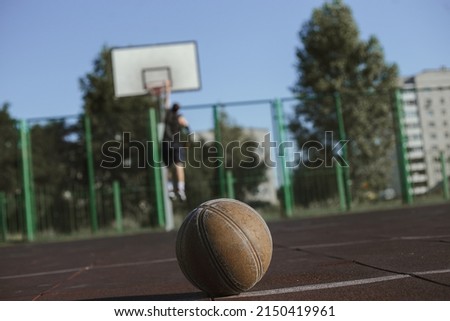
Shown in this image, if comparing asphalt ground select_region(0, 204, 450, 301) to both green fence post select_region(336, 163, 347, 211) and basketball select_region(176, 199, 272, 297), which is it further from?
green fence post select_region(336, 163, 347, 211)

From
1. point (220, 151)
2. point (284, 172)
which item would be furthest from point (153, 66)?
point (284, 172)

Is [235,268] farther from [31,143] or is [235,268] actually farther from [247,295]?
[31,143]

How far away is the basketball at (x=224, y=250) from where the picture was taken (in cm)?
399

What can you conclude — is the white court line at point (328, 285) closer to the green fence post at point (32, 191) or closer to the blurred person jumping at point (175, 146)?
the blurred person jumping at point (175, 146)

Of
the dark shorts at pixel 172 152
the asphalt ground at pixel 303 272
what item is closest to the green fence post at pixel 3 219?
the dark shorts at pixel 172 152

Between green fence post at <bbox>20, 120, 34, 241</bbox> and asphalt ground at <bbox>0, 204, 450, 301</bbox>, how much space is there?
7.88m

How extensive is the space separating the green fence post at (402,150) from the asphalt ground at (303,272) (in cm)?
929

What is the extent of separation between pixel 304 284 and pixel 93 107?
26183mm

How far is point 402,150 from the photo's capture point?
716 inches

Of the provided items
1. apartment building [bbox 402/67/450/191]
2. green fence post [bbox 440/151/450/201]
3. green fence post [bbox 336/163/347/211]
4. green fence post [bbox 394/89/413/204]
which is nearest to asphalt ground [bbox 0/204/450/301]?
green fence post [bbox 336/163/347/211]

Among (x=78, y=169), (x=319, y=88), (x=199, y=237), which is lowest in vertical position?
(x=199, y=237)

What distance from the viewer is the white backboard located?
1645cm

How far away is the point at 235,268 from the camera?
398 cm

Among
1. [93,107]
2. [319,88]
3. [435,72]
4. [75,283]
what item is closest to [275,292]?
[75,283]
